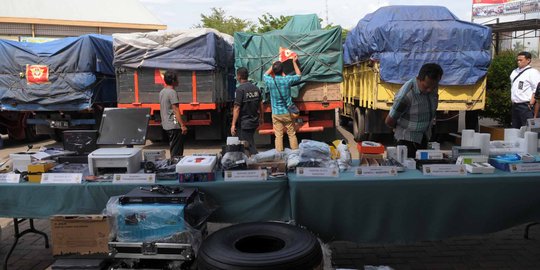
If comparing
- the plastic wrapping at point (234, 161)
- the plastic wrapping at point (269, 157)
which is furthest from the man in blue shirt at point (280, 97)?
the plastic wrapping at point (234, 161)

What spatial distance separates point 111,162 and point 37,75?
8062mm

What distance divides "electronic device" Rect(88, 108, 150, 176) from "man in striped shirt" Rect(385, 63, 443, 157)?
244cm

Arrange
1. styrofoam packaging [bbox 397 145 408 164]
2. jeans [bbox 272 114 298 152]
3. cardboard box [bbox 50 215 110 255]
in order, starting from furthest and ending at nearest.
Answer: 1. jeans [bbox 272 114 298 152]
2. styrofoam packaging [bbox 397 145 408 164]
3. cardboard box [bbox 50 215 110 255]

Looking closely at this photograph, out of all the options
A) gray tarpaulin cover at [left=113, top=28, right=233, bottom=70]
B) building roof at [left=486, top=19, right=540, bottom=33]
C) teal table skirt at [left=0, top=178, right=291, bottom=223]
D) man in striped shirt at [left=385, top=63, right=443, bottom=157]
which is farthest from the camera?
building roof at [left=486, top=19, right=540, bottom=33]

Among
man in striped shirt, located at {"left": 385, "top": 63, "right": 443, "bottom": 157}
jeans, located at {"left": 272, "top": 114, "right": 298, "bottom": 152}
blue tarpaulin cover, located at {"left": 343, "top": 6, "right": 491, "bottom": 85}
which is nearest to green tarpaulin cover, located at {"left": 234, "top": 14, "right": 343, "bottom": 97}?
blue tarpaulin cover, located at {"left": 343, "top": 6, "right": 491, "bottom": 85}

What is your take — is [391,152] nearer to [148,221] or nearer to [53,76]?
[148,221]

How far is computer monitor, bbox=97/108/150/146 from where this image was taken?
381 cm

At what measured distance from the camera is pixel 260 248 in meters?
3.09

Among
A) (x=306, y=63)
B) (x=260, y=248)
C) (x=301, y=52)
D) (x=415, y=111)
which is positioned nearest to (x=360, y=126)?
(x=306, y=63)

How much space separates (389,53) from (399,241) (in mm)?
5943

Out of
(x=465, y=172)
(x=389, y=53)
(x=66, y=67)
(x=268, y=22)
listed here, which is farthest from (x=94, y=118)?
(x=268, y=22)

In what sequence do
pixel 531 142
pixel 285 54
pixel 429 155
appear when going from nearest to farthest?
pixel 429 155
pixel 531 142
pixel 285 54

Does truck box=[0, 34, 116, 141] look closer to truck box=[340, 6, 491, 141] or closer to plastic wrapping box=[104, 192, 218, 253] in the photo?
truck box=[340, 6, 491, 141]

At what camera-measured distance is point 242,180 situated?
3.30 meters
